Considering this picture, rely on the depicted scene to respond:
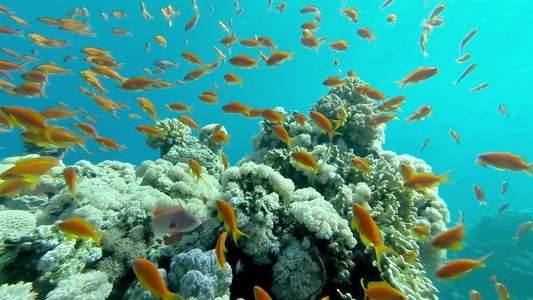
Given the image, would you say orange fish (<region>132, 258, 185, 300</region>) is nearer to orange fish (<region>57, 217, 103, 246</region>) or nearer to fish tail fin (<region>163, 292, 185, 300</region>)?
fish tail fin (<region>163, 292, 185, 300</region>)

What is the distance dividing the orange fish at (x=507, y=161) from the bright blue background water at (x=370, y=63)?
719 inches

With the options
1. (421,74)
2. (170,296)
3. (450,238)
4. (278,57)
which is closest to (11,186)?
(170,296)

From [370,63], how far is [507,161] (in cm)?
7383

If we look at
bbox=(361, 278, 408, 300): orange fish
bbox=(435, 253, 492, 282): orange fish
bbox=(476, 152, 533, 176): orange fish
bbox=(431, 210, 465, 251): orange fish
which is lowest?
bbox=(361, 278, 408, 300): orange fish

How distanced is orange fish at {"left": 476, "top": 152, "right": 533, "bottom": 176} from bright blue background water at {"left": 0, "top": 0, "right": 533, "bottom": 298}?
1826 cm

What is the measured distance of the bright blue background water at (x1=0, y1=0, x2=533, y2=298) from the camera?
153ft

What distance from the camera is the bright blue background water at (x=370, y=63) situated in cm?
4666

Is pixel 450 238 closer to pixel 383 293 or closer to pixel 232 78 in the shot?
pixel 383 293

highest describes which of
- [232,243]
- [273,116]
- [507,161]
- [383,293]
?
[273,116]

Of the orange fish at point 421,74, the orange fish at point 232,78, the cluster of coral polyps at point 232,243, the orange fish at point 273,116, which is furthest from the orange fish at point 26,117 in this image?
the orange fish at point 421,74

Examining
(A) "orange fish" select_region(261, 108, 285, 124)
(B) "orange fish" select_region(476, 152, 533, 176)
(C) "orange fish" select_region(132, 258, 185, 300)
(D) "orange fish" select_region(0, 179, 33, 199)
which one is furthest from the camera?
(A) "orange fish" select_region(261, 108, 285, 124)

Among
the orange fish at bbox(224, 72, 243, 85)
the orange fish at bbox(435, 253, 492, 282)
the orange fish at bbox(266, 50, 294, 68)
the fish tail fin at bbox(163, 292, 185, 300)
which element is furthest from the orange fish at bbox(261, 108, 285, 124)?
the fish tail fin at bbox(163, 292, 185, 300)

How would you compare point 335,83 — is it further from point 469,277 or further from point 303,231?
point 469,277

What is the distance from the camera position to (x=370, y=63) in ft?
235
